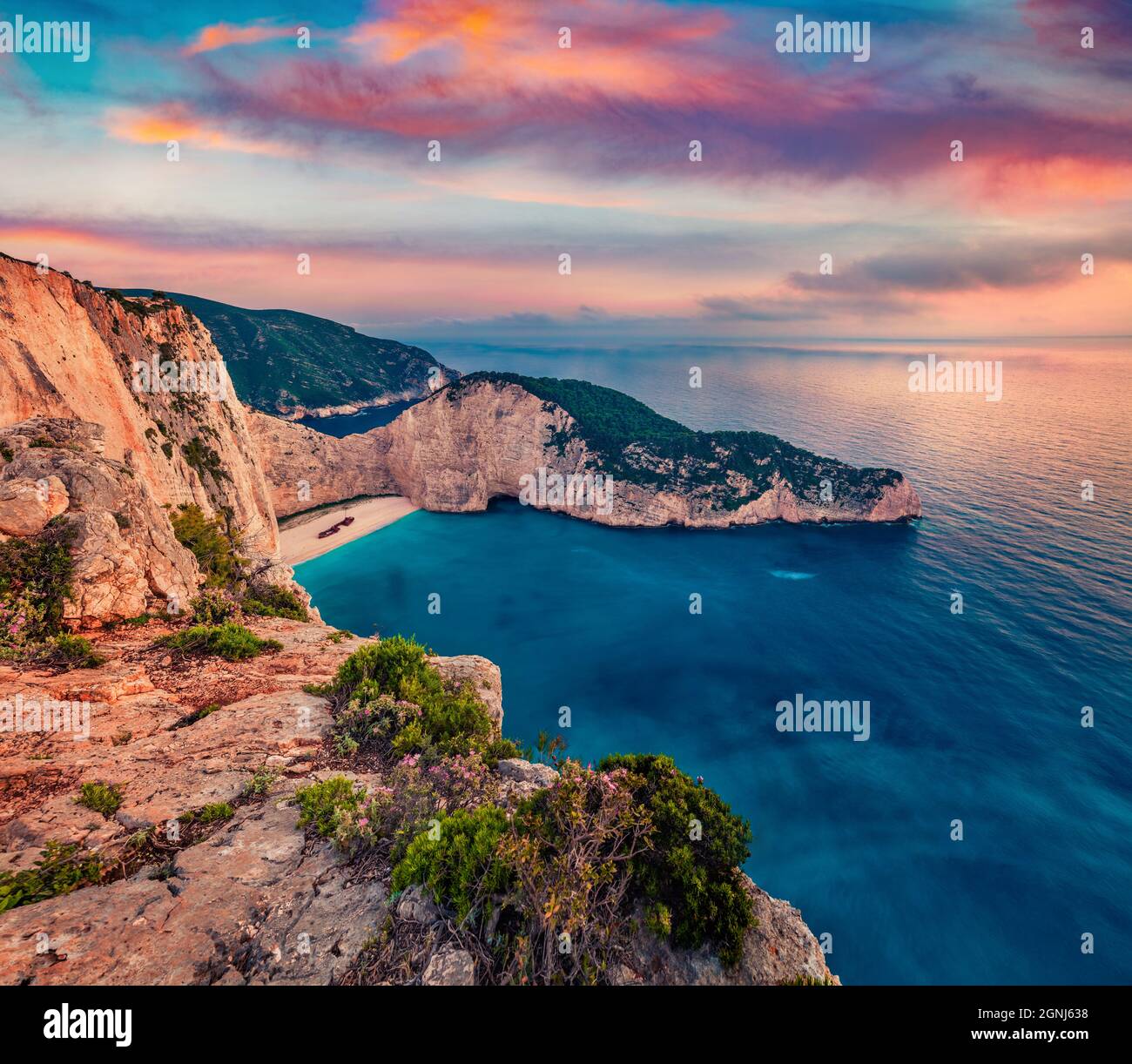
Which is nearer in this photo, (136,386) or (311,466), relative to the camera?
(136,386)

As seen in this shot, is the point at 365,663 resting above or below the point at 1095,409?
below

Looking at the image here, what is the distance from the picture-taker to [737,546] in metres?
56.6

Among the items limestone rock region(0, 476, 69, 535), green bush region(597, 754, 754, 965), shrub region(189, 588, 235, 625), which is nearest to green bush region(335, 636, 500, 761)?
green bush region(597, 754, 754, 965)

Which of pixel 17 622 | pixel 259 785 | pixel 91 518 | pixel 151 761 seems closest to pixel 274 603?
pixel 91 518

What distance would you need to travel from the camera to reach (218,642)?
542 inches

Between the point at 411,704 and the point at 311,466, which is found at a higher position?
the point at 311,466

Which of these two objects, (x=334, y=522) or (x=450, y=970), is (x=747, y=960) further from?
(x=334, y=522)

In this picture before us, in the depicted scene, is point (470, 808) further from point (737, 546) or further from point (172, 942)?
point (737, 546)

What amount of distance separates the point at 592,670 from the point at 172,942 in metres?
31.2

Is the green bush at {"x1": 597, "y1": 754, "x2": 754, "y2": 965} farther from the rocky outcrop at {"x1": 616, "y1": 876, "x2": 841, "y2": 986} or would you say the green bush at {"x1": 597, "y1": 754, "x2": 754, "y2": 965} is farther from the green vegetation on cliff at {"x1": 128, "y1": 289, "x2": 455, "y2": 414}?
the green vegetation on cliff at {"x1": 128, "y1": 289, "x2": 455, "y2": 414}

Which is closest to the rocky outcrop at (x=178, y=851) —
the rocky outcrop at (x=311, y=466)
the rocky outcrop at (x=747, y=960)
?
the rocky outcrop at (x=747, y=960)

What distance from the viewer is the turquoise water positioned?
20516 millimetres

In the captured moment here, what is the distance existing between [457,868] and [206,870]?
389 cm

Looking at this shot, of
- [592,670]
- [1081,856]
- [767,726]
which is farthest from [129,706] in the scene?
[1081,856]
